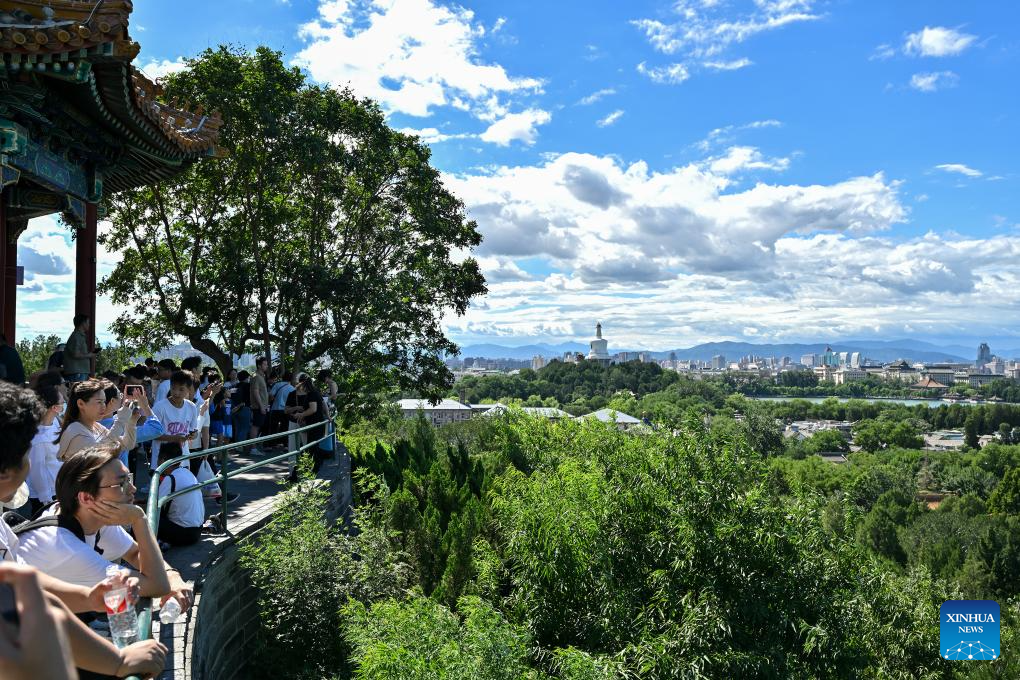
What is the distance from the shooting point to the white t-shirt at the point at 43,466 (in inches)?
222

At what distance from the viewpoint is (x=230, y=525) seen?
781cm

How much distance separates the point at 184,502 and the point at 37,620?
5.96 m

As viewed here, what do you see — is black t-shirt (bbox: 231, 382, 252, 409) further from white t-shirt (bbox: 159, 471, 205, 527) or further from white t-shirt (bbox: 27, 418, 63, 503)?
white t-shirt (bbox: 27, 418, 63, 503)

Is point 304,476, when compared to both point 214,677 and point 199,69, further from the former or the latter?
point 199,69

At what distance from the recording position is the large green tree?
17266 millimetres

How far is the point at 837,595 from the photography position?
1059 centimetres

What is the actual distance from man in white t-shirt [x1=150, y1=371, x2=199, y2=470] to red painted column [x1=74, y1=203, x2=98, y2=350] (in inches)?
210

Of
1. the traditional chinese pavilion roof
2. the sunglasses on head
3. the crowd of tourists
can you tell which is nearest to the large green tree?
the traditional chinese pavilion roof

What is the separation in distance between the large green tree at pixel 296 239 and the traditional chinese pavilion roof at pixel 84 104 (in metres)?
4.34

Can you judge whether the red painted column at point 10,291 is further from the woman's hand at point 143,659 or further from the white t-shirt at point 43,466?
the woman's hand at point 143,659

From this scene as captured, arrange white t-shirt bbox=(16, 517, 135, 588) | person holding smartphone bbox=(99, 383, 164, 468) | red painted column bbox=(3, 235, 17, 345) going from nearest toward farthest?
white t-shirt bbox=(16, 517, 135, 588) → person holding smartphone bbox=(99, 383, 164, 468) → red painted column bbox=(3, 235, 17, 345)

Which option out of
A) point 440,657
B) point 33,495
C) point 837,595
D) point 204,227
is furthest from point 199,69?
point 837,595

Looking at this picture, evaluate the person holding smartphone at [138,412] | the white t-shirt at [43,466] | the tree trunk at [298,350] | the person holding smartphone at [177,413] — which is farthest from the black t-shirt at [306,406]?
the white t-shirt at [43,466]

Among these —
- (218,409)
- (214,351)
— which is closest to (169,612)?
(218,409)
